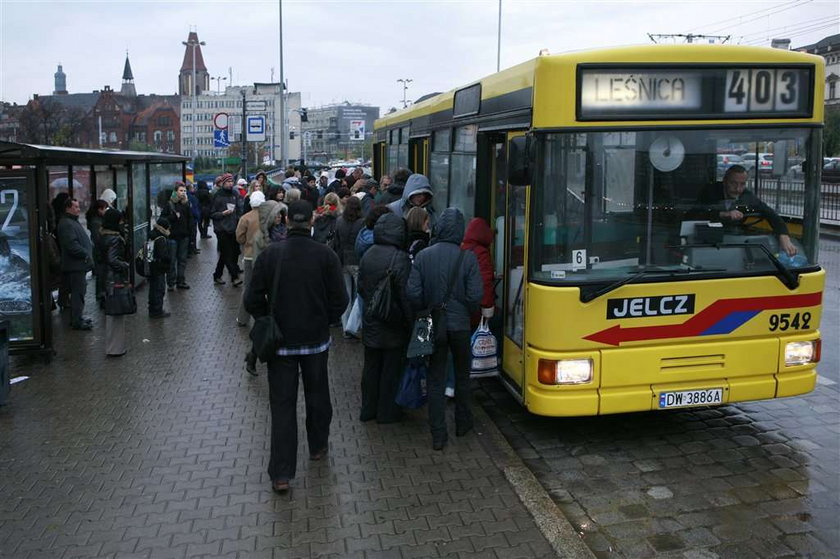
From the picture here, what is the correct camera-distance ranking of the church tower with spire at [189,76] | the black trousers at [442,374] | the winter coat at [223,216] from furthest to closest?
1. the church tower with spire at [189,76]
2. the winter coat at [223,216]
3. the black trousers at [442,374]

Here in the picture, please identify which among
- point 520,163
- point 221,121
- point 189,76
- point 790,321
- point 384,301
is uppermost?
point 189,76

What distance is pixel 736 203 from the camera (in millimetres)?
6270

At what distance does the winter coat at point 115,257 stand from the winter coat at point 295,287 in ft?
13.4

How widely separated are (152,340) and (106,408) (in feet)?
9.63

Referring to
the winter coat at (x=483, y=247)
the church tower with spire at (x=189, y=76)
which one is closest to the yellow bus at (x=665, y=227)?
the winter coat at (x=483, y=247)

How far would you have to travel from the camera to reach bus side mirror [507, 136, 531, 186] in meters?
5.93

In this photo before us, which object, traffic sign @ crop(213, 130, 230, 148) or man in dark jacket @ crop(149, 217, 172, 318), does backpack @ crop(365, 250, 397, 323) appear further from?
traffic sign @ crop(213, 130, 230, 148)

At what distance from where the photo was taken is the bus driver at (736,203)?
618cm

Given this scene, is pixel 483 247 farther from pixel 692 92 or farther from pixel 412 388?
pixel 692 92

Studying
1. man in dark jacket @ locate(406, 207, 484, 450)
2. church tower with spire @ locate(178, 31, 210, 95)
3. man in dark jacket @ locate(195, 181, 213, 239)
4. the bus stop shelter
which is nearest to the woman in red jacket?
man in dark jacket @ locate(406, 207, 484, 450)

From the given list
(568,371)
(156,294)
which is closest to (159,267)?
(156,294)

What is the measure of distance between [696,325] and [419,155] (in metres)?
6.34

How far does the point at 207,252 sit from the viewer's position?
68.5 ft

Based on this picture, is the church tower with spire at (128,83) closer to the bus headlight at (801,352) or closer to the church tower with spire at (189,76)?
the church tower with spire at (189,76)
